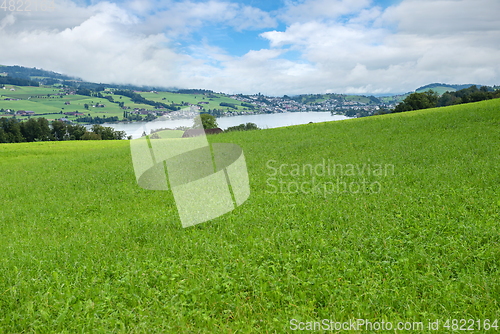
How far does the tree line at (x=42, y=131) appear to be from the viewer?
70.7 m

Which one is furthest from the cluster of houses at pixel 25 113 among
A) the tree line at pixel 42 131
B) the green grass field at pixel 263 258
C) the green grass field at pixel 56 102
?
the green grass field at pixel 263 258

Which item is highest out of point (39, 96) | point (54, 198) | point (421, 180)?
point (39, 96)

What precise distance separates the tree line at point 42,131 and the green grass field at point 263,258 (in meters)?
78.6

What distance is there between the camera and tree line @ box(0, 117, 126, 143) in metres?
70.7

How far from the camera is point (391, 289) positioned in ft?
13.6

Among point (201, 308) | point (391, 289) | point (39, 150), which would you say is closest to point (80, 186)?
point (201, 308)

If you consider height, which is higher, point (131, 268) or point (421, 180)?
point (421, 180)

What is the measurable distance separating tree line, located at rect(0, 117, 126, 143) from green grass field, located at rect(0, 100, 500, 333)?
7862 centimetres

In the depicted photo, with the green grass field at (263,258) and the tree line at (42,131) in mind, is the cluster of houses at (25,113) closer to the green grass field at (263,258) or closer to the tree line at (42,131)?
the tree line at (42,131)

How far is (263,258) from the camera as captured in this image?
527 centimetres

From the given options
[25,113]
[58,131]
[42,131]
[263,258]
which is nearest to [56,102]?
[25,113]

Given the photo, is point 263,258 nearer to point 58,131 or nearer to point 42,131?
point 42,131

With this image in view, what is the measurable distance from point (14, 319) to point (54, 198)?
832cm

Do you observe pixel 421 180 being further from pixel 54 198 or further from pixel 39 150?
pixel 39 150
